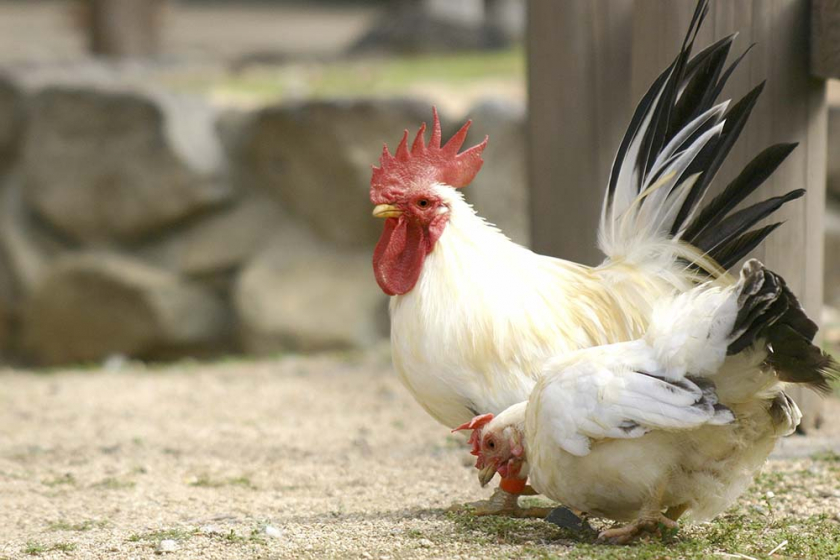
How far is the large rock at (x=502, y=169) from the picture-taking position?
21.8 feet

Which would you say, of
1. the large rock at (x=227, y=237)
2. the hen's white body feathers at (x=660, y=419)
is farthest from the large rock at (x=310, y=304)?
the hen's white body feathers at (x=660, y=419)

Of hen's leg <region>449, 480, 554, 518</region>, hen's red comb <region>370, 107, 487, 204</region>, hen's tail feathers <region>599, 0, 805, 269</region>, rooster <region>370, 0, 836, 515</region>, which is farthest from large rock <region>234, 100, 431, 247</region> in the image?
hen's leg <region>449, 480, 554, 518</region>

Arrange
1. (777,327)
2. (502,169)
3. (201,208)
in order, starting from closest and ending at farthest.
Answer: (777,327) < (502,169) < (201,208)

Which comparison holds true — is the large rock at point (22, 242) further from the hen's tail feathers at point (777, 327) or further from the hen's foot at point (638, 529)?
the hen's tail feathers at point (777, 327)

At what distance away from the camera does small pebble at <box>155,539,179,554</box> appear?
113 inches

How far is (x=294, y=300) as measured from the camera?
23.2 ft

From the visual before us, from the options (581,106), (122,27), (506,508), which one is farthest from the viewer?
(122,27)

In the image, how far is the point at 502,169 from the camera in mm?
6691

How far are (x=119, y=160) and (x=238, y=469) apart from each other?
145 inches

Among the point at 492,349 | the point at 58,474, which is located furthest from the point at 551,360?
the point at 58,474

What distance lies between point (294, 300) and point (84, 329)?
1.56 meters

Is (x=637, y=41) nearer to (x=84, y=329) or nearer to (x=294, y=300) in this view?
(x=294, y=300)

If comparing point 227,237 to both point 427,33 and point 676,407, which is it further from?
point 676,407

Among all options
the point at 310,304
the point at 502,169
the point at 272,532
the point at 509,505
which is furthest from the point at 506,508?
the point at 310,304
